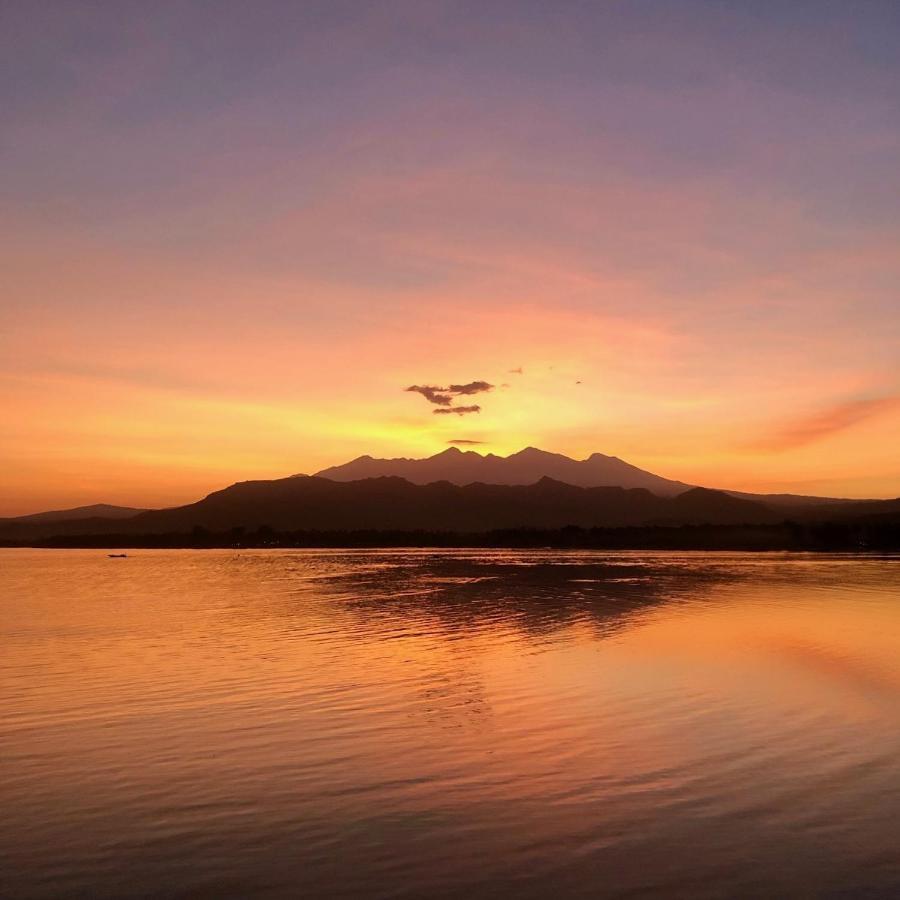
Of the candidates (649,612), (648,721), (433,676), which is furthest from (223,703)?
(649,612)

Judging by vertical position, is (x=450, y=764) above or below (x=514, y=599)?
below

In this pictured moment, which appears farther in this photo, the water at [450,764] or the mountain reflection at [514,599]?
the mountain reflection at [514,599]

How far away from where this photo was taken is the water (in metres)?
10.7

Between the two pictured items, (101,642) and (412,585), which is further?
(412,585)

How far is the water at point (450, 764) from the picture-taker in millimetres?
10695

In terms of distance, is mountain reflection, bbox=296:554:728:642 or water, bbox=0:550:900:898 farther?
mountain reflection, bbox=296:554:728:642

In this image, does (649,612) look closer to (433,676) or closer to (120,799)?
(433,676)

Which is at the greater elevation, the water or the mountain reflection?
the mountain reflection

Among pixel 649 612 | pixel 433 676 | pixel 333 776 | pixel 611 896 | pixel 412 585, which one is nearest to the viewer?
pixel 611 896

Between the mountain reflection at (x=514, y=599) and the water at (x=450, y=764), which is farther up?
the mountain reflection at (x=514, y=599)

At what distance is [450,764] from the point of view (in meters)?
15.7

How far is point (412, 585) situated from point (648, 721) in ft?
176

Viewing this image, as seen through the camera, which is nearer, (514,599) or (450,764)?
(450,764)

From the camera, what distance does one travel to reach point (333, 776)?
48.7 ft
